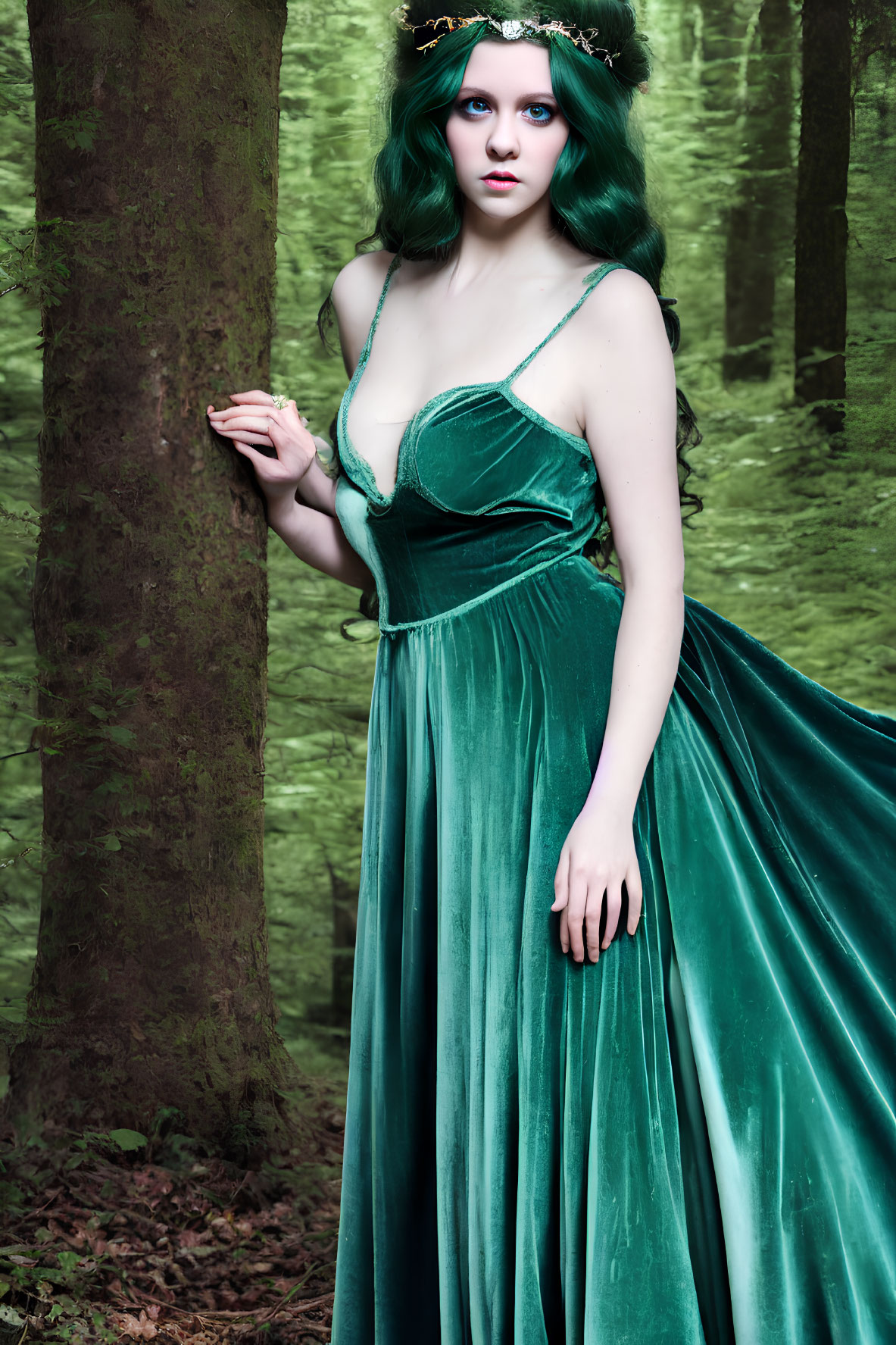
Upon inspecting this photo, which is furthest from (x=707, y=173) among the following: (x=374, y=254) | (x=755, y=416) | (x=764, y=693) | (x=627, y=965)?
(x=627, y=965)

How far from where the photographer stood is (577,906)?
1.65 m

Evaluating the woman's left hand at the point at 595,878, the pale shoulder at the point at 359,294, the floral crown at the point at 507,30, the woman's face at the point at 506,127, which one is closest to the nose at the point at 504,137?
the woman's face at the point at 506,127

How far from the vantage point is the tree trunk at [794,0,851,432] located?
518 centimetres

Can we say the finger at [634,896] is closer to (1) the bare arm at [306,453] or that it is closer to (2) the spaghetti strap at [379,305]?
(1) the bare arm at [306,453]

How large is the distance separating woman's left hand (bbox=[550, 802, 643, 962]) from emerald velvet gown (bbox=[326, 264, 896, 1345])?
1.5 inches

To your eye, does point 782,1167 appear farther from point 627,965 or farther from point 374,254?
point 374,254

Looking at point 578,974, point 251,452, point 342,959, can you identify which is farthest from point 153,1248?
point 342,959

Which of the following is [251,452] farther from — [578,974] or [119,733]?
[578,974]

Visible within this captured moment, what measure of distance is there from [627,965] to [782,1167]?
316mm

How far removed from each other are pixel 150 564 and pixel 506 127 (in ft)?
2.92

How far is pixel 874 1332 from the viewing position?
1.55 metres

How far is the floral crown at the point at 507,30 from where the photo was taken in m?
1.75

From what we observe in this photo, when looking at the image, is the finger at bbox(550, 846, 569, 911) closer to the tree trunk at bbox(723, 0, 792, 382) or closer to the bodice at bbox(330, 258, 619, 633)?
the bodice at bbox(330, 258, 619, 633)

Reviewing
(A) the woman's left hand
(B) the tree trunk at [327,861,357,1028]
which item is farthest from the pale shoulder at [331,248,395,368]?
(B) the tree trunk at [327,861,357,1028]
